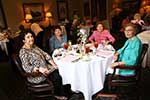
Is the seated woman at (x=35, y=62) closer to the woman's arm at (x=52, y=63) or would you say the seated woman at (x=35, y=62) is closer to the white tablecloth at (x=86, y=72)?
the woman's arm at (x=52, y=63)

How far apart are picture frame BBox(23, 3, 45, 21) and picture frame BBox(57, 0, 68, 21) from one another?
2.94 feet

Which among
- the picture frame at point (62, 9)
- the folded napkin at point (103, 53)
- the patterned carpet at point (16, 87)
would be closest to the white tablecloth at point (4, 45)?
the patterned carpet at point (16, 87)

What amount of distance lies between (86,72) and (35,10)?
7.00 m

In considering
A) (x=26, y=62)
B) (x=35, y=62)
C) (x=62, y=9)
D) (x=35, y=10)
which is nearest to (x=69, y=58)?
(x=35, y=62)

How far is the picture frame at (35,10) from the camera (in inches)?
346

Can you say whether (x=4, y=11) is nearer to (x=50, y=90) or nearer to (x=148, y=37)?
(x=148, y=37)

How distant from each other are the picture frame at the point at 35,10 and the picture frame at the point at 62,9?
2.94 ft

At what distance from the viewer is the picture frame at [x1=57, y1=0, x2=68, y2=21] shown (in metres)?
9.84

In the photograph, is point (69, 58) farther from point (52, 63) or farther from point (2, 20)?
point (2, 20)

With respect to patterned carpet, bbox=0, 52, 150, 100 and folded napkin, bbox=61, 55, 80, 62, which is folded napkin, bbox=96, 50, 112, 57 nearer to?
folded napkin, bbox=61, 55, 80, 62

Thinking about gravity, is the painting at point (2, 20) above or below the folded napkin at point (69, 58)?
above

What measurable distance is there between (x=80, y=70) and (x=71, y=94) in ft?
2.72

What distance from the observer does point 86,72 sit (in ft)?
8.25

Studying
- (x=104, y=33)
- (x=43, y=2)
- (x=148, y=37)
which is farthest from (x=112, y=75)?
(x=43, y=2)
